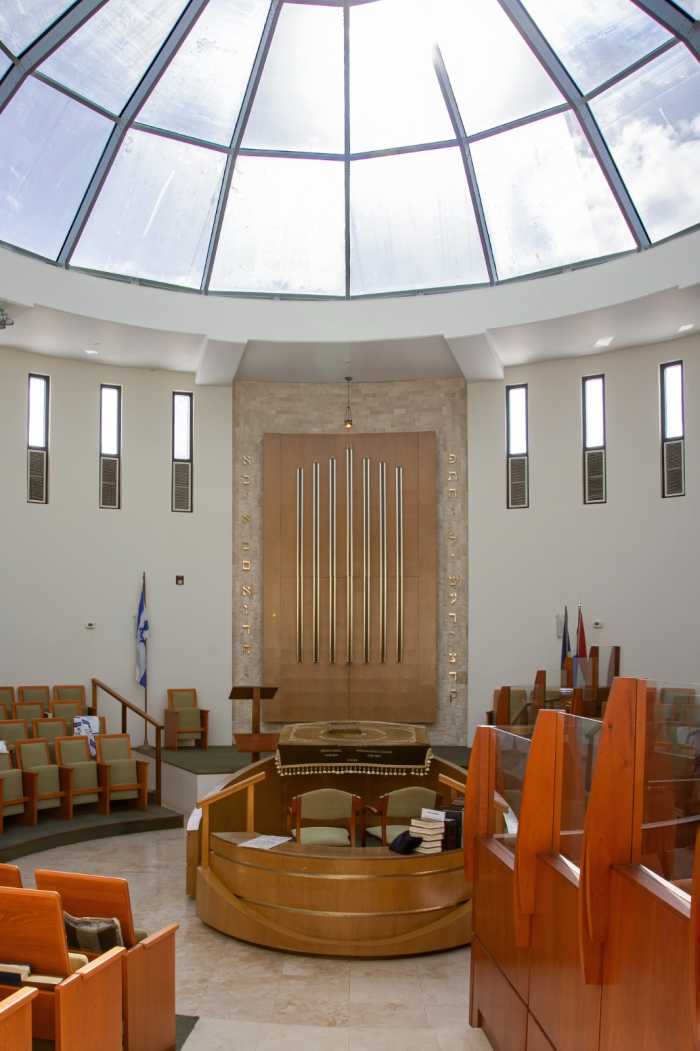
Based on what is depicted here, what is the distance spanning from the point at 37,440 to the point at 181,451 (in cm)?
219

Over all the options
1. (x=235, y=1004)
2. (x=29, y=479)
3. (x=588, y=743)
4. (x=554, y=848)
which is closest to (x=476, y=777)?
(x=554, y=848)

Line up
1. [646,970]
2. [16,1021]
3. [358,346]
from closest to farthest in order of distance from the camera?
1. [646,970]
2. [16,1021]
3. [358,346]

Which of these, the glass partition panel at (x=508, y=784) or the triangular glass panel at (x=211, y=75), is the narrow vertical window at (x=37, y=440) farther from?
the glass partition panel at (x=508, y=784)

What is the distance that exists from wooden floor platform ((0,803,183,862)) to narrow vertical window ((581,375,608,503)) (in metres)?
7.36

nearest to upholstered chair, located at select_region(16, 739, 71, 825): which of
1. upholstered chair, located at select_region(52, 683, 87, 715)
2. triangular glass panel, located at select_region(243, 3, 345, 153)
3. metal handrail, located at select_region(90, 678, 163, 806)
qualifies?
metal handrail, located at select_region(90, 678, 163, 806)

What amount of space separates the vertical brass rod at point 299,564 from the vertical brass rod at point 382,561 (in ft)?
4.06

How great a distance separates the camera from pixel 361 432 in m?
15.2

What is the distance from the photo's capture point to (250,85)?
11703 millimetres

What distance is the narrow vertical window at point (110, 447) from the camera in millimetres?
14336

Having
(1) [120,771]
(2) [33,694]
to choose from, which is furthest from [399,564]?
(2) [33,694]

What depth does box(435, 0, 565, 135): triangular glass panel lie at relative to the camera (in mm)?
10742

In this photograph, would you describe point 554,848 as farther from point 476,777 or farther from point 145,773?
point 145,773

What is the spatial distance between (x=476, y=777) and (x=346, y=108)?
961cm

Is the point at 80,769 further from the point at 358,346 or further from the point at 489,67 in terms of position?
the point at 489,67
